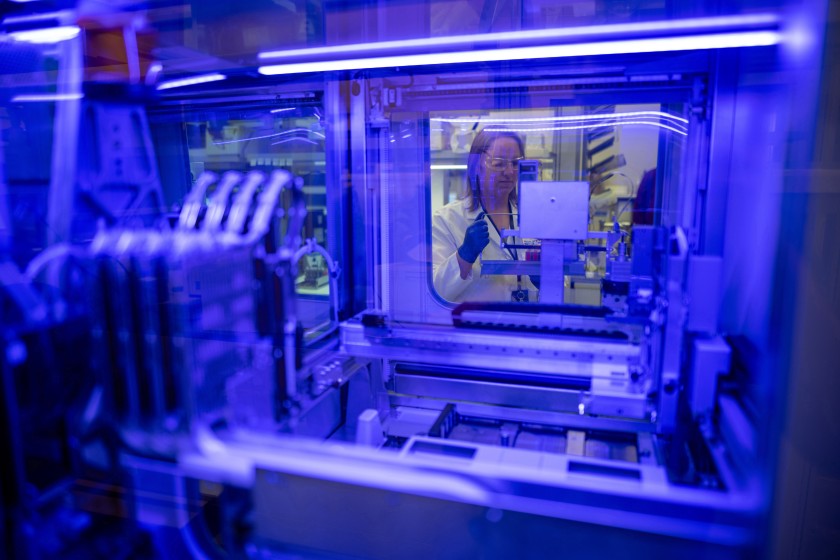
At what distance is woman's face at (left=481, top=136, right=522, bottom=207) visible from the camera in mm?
2822

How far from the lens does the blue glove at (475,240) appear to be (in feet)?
9.60

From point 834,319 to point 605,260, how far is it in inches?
54.9

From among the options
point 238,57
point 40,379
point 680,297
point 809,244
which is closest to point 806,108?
point 809,244

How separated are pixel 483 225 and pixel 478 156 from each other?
0.37 metres

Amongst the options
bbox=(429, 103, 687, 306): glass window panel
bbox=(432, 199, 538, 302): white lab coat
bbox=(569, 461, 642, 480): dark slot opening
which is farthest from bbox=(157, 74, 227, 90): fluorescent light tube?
bbox=(569, 461, 642, 480): dark slot opening

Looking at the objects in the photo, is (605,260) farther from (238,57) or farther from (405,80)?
(238,57)

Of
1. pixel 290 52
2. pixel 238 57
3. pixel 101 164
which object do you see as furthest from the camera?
pixel 238 57

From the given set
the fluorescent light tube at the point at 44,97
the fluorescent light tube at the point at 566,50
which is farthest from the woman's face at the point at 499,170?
the fluorescent light tube at the point at 44,97

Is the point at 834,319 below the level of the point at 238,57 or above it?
below

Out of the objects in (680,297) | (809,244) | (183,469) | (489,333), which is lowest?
(183,469)

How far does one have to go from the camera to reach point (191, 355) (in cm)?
171

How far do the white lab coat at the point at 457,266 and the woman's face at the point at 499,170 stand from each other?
4.8 inches

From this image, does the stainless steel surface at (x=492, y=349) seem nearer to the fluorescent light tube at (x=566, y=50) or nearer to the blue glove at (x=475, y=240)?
the blue glove at (x=475, y=240)

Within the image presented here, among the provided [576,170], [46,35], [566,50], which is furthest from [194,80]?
[576,170]
